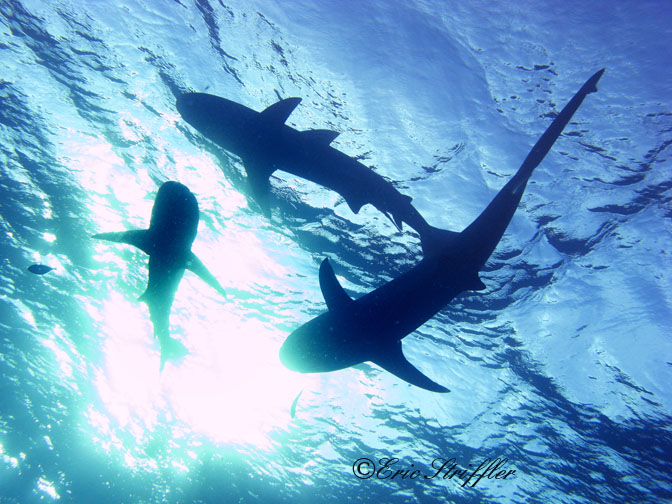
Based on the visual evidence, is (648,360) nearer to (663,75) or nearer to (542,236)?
(542,236)

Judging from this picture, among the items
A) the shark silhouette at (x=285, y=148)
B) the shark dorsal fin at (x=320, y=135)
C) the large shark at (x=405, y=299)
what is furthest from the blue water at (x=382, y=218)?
the large shark at (x=405, y=299)

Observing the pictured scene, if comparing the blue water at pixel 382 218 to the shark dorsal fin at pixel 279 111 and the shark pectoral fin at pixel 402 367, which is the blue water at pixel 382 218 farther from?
the shark pectoral fin at pixel 402 367

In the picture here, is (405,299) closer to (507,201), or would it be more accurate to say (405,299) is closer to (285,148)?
(507,201)

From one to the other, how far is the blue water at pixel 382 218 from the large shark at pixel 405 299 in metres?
3.96

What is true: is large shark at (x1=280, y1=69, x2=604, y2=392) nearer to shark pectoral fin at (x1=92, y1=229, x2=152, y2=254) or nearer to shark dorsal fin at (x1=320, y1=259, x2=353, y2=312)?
shark dorsal fin at (x1=320, y1=259, x2=353, y2=312)

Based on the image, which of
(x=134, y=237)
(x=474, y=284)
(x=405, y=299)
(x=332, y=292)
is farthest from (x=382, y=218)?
(x=134, y=237)

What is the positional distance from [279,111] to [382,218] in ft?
16.4

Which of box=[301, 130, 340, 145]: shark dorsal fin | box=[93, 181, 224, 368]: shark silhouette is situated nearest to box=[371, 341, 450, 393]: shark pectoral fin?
box=[93, 181, 224, 368]: shark silhouette

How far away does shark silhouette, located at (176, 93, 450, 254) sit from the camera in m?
6.02

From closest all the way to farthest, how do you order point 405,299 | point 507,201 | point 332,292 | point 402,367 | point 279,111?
point 507,201 → point 405,299 → point 332,292 → point 402,367 → point 279,111

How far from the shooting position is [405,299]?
4.78m

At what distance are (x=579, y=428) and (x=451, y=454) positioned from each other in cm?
623

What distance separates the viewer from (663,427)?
39.6 feet

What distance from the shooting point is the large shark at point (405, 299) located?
413cm
